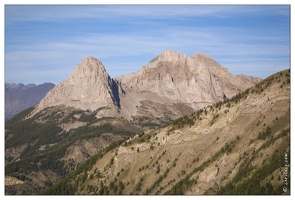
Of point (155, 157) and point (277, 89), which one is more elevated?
point (277, 89)

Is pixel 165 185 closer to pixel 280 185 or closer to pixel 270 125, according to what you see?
pixel 270 125

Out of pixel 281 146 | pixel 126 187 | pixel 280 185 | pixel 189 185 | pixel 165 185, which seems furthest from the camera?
pixel 126 187

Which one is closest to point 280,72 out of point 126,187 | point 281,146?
point 281,146

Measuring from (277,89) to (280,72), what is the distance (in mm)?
10444

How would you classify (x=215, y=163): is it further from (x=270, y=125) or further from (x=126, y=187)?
(x=126, y=187)

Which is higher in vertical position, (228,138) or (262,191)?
(228,138)

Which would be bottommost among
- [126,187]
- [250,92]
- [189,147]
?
[126,187]

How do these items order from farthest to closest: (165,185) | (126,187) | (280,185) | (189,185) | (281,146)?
(126,187)
(165,185)
(189,185)
(281,146)
(280,185)

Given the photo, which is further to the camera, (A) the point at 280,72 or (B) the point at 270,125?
(A) the point at 280,72

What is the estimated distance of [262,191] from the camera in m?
135

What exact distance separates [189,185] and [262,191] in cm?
3579

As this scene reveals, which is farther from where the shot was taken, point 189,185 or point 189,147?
point 189,147

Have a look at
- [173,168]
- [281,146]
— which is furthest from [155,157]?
[281,146]

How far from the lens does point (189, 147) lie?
190375 mm
